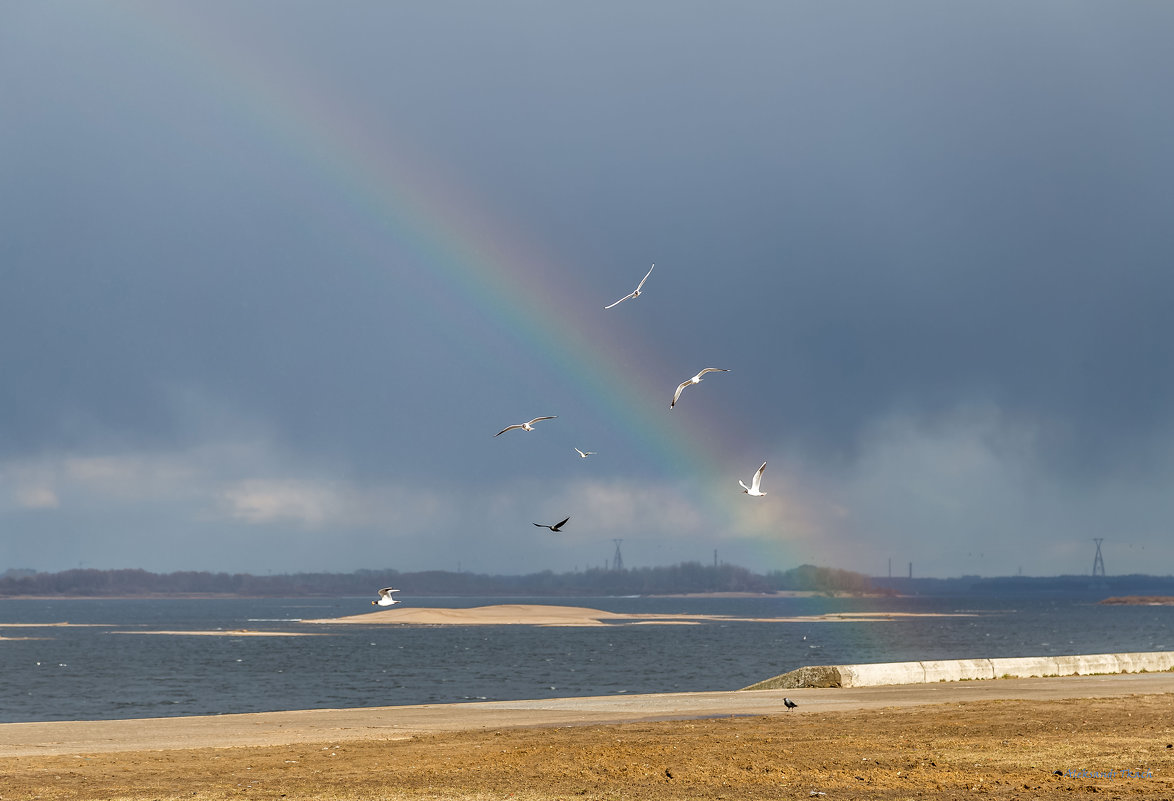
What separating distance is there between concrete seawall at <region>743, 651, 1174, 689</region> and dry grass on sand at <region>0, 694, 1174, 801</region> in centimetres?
995

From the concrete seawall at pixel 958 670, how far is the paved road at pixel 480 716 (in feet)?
2.01

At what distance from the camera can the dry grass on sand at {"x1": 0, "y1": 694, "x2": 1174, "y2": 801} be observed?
18.3 meters

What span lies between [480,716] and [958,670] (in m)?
17.4

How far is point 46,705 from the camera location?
211 feet

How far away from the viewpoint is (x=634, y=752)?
74.9ft

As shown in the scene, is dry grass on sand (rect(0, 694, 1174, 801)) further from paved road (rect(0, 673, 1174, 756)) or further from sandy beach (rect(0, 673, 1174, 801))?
paved road (rect(0, 673, 1174, 756))

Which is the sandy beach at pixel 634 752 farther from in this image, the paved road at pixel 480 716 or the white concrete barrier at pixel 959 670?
the white concrete barrier at pixel 959 670

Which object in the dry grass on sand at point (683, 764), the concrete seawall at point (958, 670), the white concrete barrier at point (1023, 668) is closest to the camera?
the dry grass on sand at point (683, 764)

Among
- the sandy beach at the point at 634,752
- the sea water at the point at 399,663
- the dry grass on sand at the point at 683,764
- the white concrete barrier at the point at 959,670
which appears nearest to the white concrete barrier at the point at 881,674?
the white concrete barrier at the point at 959,670

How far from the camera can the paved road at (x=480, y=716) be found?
2619 cm

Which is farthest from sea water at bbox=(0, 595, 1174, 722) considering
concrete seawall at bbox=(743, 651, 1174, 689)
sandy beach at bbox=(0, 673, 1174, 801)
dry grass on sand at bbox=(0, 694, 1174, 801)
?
dry grass on sand at bbox=(0, 694, 1174, 801)

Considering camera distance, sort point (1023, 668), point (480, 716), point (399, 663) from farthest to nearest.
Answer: point (399, 663) < point (1023, 668) < point (480, 716)

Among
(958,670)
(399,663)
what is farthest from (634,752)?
(399,663)

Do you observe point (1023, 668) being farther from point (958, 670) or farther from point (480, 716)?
point (480, 716)
